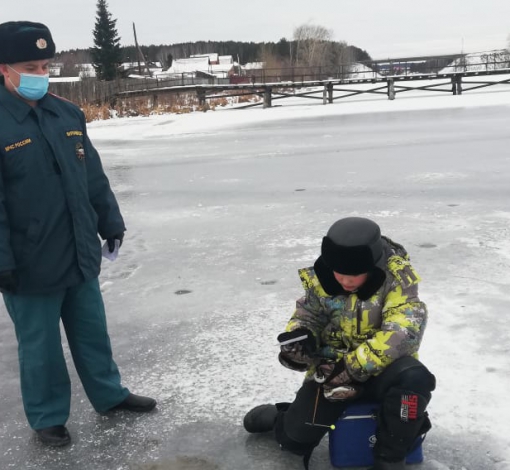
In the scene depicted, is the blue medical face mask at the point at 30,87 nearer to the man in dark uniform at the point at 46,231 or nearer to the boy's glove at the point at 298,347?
the man in dark uniform at the point at 46,231

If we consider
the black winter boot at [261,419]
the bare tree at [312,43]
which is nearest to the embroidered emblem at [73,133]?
the black winter boot at [261,419]

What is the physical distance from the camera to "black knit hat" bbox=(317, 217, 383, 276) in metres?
2.12

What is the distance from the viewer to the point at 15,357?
3.30 m

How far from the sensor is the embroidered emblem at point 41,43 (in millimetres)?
2355

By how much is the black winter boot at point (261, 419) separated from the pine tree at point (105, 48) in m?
56.9

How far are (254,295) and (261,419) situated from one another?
1582 millimetres

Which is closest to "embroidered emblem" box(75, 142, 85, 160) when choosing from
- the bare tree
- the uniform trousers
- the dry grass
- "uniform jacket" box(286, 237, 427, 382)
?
the uniform trousers

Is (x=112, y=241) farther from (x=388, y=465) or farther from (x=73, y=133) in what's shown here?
(x=388, y=465)

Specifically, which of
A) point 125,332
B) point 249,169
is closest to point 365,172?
point 249,169

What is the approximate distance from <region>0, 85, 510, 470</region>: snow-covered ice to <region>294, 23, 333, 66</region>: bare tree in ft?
241

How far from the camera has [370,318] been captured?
7.36ft

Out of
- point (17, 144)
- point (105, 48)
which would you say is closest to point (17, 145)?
point (17, 144)

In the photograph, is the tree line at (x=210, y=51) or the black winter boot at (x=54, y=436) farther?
the tree line at (x=210, y=51)

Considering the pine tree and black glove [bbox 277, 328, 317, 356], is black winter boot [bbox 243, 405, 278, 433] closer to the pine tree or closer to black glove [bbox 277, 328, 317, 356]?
black glove [bbox 277, 328, 317, 356]
